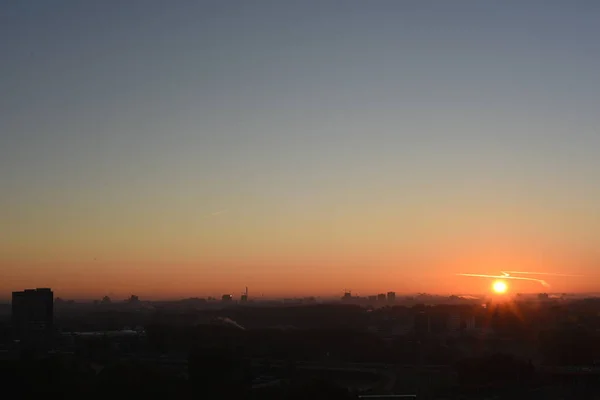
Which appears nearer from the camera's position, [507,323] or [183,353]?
[183,353]

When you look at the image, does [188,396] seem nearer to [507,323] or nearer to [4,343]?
[4,343]

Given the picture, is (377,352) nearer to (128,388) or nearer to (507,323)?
(507,323)

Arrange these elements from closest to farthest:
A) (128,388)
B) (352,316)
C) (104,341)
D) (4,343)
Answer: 1. (128,388)
2. (104,341)
3. (4,343)
4. (352,316)

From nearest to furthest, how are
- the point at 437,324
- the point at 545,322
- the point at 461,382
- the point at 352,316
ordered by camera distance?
the point at 461,382
the point at 437,324
the point at 545,322
the point at 352,316

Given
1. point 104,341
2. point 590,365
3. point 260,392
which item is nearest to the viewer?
point 260,392

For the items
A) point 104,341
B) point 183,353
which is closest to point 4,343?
point 104,341

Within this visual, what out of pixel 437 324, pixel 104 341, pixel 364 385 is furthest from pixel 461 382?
pixel 437 324
